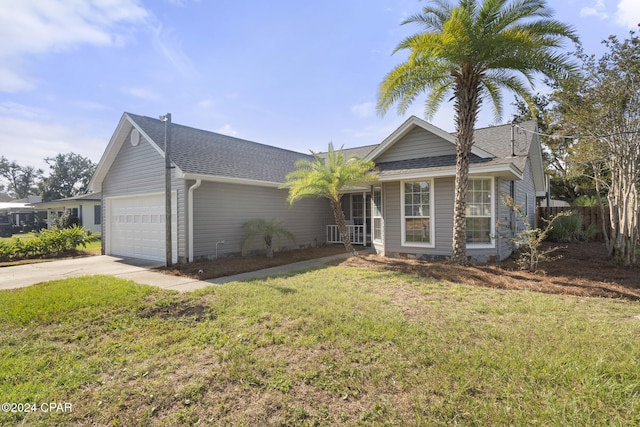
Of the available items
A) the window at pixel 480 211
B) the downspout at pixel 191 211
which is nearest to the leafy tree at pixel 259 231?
the downspout at pixel 191 211

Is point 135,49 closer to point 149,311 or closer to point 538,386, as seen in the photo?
point 149,311

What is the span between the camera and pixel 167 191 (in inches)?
375

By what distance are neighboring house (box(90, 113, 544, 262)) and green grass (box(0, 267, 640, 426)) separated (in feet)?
14.2

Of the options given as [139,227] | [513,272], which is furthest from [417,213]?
[139,227]

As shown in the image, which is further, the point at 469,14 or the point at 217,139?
the point at 217,139

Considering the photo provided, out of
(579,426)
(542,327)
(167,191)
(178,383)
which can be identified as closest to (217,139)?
(167,191)

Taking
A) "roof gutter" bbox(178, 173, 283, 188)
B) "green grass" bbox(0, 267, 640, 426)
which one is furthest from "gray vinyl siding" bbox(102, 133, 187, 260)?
"green grass" bbox(0, 267, 640, 426)

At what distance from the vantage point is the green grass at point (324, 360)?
8.65 ft

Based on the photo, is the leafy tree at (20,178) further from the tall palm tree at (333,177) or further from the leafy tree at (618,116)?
the leafy tree at (618,116)

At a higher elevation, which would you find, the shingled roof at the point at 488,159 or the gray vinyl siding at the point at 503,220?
the shingled roof at the point at 488,159

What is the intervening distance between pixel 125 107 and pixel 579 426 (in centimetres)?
1385

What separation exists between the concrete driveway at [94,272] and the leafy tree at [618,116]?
10748 mm

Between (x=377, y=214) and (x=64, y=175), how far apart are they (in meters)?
49.8

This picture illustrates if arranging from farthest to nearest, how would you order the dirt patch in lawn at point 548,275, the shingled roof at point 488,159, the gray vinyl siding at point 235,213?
the gray vinyl siding at point 235,213 < the shingled roof at point 488,159 < the dirt patch in lawn at point 548,275
